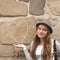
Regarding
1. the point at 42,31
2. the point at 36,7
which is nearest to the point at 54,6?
the point at 36,7

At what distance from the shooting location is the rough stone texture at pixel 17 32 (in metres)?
3.34

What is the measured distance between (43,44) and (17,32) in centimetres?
33

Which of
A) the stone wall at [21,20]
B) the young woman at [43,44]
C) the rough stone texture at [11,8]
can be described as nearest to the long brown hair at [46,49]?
the young woman at [43,44]

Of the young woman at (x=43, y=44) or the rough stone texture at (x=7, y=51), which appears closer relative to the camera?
the young woman at (x=43, y=44)

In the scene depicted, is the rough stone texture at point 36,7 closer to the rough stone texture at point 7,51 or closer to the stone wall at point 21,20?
the stone wall at point 21,20

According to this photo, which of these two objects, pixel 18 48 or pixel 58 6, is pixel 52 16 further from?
pixel 18 48

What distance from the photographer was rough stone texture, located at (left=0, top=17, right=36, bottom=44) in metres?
3.34

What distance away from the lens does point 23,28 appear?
3.34 metres

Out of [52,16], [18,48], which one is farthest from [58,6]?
[18,48]

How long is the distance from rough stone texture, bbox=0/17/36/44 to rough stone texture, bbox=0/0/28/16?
108mm

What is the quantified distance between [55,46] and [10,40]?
1.65 ft

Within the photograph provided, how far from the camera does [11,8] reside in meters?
3.34

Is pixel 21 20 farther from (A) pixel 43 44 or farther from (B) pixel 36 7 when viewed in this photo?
(A) pixel 43 44

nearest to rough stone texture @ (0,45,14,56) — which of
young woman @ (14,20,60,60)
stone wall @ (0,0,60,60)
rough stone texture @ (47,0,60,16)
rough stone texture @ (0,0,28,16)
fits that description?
stone wall @ (0,0,60,60)
